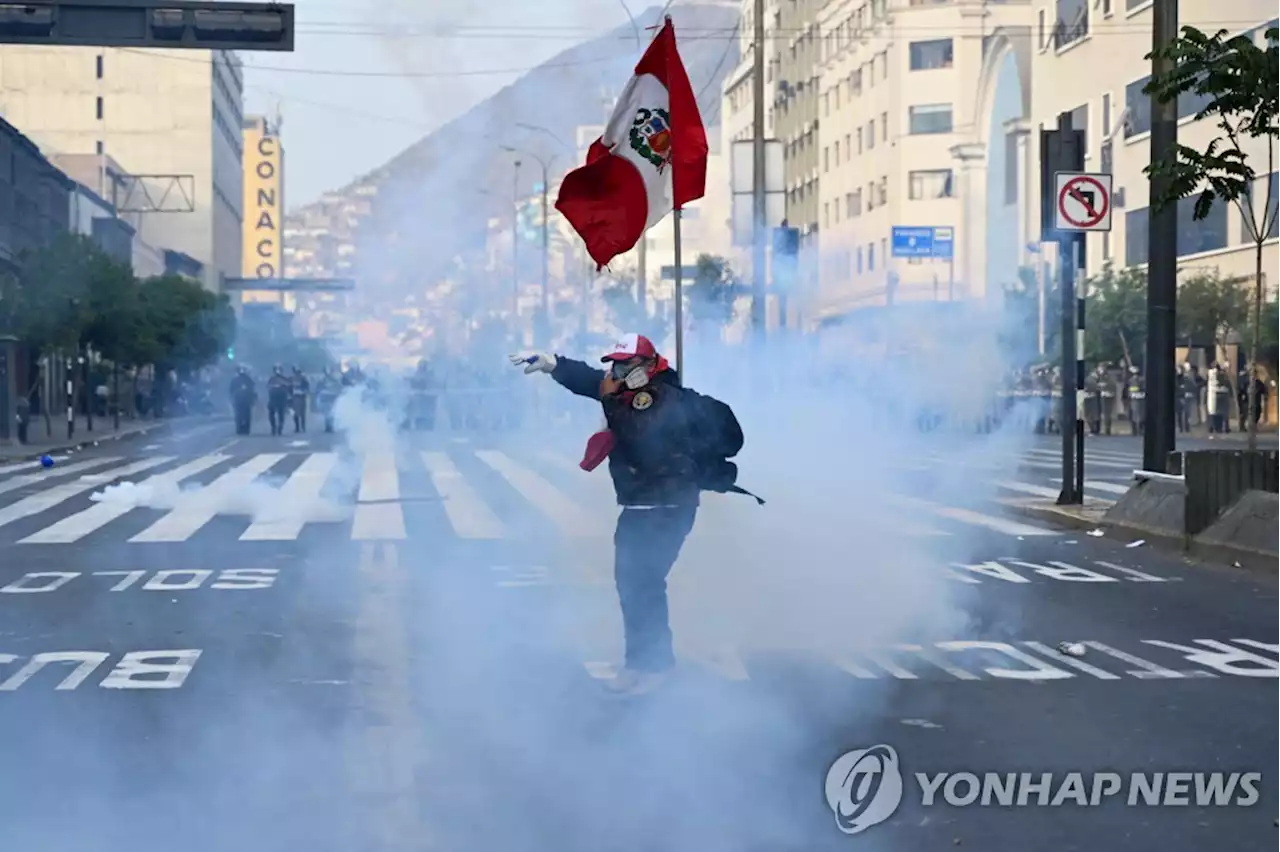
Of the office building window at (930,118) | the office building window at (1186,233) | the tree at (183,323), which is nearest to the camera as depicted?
the office building window at (1186,233)

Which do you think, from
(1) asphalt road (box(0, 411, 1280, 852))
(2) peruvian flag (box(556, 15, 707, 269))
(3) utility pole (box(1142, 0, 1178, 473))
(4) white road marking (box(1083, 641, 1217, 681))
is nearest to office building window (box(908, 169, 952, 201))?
(3) utility pole (box(1142, 0, 1178, 473))

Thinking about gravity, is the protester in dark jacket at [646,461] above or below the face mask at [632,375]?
below

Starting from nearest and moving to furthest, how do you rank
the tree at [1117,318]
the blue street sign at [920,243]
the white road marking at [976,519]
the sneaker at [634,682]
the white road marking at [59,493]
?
the sneaker at [634,682], the white road marking at [976,519], the white road marking at [59,493], the tree at [1117,318], the blue street sign at [920,243]

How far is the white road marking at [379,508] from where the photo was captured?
17716mm

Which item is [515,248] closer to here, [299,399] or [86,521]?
[299,399]

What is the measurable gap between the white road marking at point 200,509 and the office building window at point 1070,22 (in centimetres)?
3777

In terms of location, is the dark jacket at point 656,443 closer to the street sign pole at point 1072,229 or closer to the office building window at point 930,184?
the street sign pole at point 1072,229

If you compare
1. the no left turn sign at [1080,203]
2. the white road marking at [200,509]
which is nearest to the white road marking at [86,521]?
the white road marking at [200,509]

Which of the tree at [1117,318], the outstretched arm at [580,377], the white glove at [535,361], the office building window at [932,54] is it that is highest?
the office building window at [932,54]

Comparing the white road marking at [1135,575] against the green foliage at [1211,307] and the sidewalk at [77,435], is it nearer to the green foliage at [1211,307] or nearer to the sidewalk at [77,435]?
the sidewalk at [77,435]

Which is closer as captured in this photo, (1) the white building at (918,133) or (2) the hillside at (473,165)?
(2) the hillside at (473,165)

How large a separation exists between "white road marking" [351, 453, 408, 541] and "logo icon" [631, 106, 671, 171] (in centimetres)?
463

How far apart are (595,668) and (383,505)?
1179cm

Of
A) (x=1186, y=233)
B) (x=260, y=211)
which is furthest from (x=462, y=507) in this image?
(x=260, y=211)
